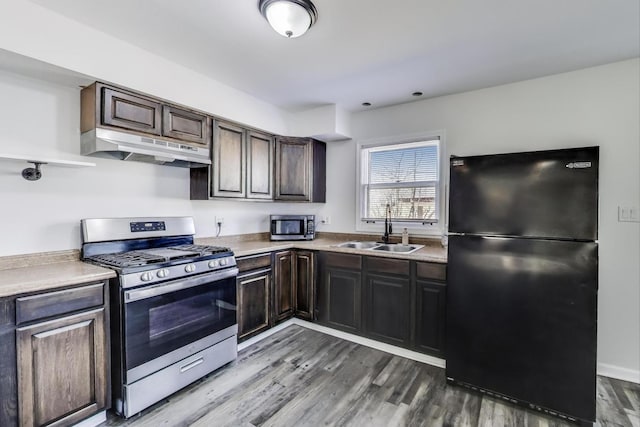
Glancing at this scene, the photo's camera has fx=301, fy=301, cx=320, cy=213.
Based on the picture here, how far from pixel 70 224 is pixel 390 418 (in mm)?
2574

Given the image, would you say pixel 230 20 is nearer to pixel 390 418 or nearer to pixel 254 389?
pixel 254 389

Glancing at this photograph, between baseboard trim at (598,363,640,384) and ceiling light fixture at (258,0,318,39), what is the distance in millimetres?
3407

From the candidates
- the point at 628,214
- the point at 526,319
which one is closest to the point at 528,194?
the point at 526,319

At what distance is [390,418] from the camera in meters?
1.91

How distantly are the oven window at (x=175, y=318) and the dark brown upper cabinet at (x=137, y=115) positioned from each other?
4.13 feet

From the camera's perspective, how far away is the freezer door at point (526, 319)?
5.98ft

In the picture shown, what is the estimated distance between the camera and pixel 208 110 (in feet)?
8.98

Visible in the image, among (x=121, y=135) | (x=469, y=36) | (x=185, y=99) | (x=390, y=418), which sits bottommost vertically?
(x=390, y=418)

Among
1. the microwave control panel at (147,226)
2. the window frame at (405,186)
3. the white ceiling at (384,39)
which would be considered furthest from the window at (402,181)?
the microwave control panel at (147,226)

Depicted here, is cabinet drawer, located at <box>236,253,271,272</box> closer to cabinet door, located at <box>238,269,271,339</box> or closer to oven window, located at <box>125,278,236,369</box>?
cabinet door, located at <box>238,269,271,339</box>

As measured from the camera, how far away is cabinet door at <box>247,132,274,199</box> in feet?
10.5

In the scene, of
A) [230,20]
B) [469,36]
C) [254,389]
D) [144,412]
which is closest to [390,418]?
[254,389]

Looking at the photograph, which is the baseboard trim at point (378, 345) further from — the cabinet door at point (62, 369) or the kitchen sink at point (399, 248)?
the cabinet door at point (62, 369)

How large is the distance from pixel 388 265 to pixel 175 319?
70.5 inches
